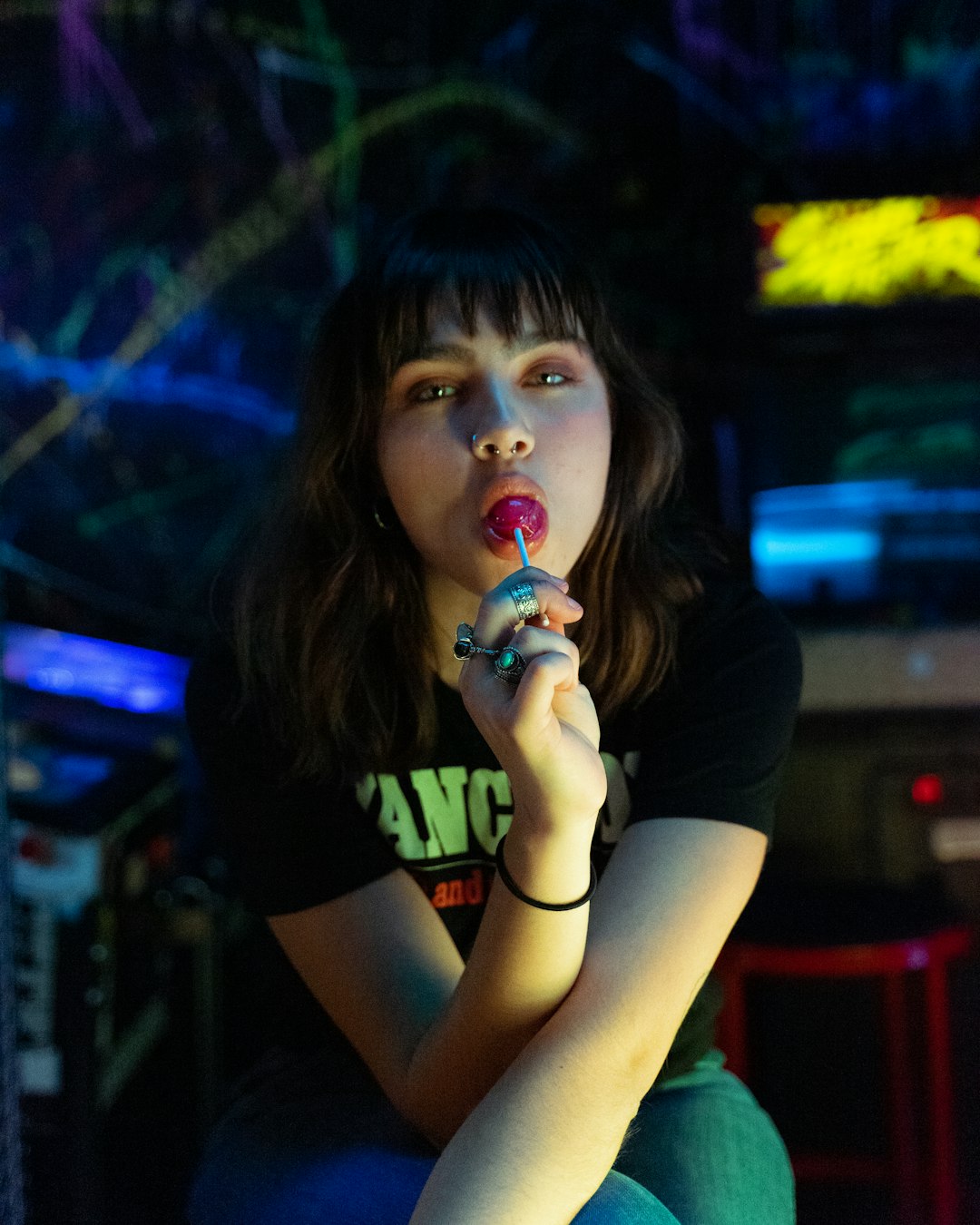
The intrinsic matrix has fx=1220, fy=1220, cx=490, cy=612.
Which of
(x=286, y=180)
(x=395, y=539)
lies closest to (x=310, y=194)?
(x=286, y=180)

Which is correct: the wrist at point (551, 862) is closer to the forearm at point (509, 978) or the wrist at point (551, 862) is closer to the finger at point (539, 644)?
the forearm at point (509, 978)

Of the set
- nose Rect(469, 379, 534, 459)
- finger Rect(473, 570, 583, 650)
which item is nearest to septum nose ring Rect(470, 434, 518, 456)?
nose Rect(469, 379, 534, 459)

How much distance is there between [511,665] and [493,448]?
0.30 m

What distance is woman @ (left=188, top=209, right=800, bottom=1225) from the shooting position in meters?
1.02

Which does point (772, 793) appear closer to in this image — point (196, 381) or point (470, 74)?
point (196, 381)

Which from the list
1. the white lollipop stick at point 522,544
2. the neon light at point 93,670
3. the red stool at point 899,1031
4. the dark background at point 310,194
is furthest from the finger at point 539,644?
the dark background at point 310,194

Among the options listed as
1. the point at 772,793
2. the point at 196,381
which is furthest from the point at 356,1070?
the point at 196,381

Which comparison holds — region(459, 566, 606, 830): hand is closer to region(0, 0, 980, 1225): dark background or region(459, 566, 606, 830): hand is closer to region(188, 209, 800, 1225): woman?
region(188, 209, 800, 1225): woman

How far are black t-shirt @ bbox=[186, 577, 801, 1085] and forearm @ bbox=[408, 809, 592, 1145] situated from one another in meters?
0.21

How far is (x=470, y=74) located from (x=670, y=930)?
225 cm

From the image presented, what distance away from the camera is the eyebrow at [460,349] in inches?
49.1

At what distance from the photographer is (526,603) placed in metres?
0.99

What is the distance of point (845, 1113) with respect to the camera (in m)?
2.28

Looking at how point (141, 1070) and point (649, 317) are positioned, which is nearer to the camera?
point (141, 1070)
